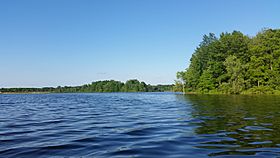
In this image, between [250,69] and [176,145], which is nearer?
[176,145]

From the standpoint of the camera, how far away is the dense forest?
67.4 metres

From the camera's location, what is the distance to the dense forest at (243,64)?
221 feet

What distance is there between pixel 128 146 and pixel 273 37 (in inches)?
2778

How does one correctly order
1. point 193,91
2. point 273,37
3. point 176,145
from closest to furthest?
1. point 176,145
2. point 273,37
3. point 193,91

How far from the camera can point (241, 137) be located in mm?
10000

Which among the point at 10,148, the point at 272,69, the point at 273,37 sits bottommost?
the point at 10,148

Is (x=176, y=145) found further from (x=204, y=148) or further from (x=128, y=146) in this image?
(x=128, y=146)

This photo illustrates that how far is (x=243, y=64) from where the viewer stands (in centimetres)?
7288

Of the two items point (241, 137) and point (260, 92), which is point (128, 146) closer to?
point (241, 137)

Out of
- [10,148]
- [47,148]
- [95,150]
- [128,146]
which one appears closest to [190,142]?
[128,146]

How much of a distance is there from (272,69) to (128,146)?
69.7 meters

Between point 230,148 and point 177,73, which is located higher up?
point 177,73

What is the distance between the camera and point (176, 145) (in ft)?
28.5

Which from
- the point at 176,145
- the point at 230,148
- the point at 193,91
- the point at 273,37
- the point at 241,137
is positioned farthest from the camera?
the point at 193,91
